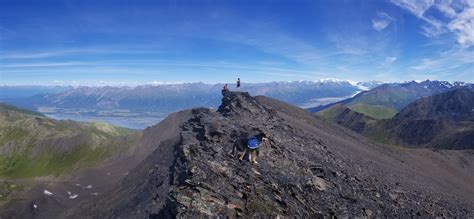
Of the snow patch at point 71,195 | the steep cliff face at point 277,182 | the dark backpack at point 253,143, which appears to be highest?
the dark backpack at point 253,143

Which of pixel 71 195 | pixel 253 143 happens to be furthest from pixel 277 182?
pixel 71 195

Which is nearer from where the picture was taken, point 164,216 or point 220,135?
point 164,216

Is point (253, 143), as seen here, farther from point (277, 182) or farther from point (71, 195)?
point (71, 195)

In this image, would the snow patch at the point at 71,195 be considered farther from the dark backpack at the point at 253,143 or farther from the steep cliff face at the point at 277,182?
the dark backpack at the point at 253,143

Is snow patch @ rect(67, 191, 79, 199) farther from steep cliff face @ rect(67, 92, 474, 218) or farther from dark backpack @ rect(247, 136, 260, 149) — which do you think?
dark backpack @ rect(247, 136, 260, 149)

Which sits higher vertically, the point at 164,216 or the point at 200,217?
the point at 200,217

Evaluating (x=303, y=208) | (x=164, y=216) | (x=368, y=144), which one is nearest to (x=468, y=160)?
(x=368, y=144)

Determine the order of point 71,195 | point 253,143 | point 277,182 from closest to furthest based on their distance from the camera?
1. point 277,182
2. point 253,143
3. point 71,195

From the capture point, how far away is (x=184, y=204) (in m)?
27.9

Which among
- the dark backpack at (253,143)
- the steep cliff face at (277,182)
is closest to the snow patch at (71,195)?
the steep cliff face at (277,182)

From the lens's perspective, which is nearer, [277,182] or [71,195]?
[277,182]

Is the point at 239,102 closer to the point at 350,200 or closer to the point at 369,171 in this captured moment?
the point at 369,171

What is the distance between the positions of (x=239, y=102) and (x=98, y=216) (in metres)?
28.6

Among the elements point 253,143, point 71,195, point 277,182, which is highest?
point 253,143
